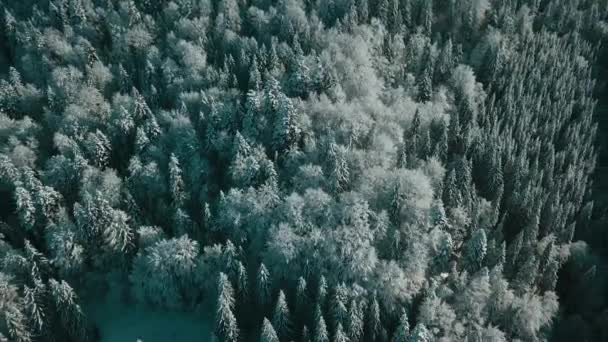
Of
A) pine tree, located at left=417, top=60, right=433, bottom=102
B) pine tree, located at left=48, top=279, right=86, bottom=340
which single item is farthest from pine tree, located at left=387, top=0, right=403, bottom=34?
pine tree, located at left=48, top=279, right=86, bottom=340

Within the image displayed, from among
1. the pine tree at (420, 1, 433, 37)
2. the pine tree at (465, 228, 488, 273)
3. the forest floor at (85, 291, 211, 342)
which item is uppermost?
the pine tree at (420, 1, 433, 37)

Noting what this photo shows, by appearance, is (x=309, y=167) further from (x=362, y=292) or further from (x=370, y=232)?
(x=362, y=292)

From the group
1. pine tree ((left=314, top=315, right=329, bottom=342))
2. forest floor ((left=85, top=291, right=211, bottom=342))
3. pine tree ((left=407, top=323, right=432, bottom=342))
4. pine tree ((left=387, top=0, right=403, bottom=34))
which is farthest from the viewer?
pine tree ((left=387, top=0, right=403, bottom=34))

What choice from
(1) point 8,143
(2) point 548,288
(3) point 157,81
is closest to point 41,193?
(1) point 8,143

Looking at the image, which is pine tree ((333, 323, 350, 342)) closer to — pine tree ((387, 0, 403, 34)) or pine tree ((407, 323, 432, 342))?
pine tree ((407, 323, 432, 342))

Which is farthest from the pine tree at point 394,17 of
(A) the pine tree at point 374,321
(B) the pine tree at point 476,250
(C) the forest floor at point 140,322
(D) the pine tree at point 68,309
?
(D) the pine tree at point 68,309

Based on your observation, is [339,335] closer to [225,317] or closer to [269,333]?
[269,333]
